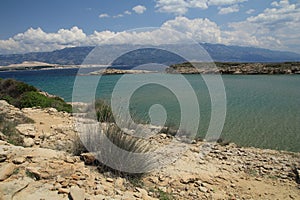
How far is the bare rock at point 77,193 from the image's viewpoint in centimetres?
322

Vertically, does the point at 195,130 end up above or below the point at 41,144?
below

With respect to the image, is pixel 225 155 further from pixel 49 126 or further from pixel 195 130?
pixel 49 126

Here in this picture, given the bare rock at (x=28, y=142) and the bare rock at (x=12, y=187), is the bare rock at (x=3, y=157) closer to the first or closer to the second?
the bare rock at (x=12, y=187)

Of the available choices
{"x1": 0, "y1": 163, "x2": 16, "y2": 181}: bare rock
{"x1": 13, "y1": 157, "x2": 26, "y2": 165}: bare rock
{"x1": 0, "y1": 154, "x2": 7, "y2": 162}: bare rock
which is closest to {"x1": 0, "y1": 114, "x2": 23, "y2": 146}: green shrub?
{"x1": 0, "y1": 154, "x2": 7, "y2": 162}: bare rock

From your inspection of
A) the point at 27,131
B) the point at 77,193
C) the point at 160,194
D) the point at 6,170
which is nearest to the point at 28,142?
the point at 27,131

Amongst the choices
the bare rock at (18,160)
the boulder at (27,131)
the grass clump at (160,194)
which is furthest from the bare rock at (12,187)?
the boulder at (27,131)

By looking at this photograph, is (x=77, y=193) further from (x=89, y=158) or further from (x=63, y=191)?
(x=89, y=158)

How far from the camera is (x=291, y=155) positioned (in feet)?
24.8

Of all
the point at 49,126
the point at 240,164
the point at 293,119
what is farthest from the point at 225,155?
the point at 293,119

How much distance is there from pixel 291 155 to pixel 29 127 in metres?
8.00

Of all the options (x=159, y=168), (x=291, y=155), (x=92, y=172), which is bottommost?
(x=291, y=155)

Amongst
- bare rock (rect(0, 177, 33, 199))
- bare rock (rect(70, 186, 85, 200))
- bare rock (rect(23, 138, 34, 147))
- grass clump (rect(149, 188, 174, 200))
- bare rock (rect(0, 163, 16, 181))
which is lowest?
grass clump (rect(149, 188, 174, 200))

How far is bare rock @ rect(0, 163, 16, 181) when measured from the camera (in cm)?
342

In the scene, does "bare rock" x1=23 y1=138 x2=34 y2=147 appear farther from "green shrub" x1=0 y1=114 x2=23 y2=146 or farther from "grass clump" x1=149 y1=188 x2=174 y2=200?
"grass clump" x1=149 y1=188 x2=174 y2=200
